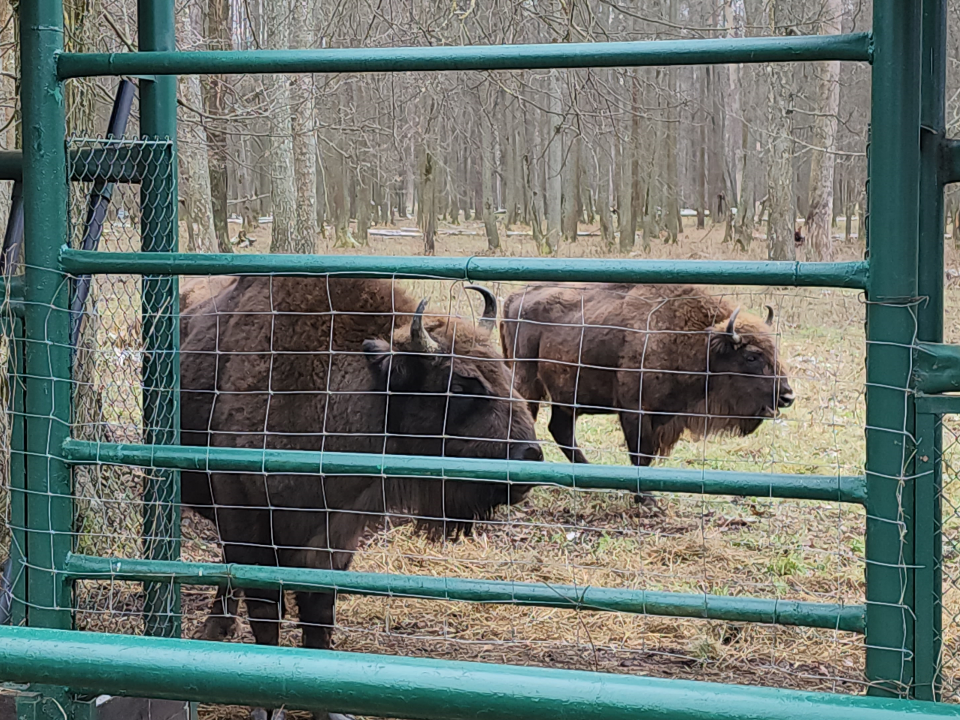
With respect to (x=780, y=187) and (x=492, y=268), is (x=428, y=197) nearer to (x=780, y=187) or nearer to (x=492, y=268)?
(x=780, y=187)

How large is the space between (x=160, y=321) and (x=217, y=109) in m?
8.51

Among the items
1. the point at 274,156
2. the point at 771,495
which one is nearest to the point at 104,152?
the point at 771,495

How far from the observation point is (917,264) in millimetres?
2510

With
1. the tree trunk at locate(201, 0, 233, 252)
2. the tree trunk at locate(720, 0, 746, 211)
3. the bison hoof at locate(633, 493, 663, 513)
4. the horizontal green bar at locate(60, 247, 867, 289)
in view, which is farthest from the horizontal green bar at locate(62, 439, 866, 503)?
the tree trunk at locate(720, 0, 746, 211)

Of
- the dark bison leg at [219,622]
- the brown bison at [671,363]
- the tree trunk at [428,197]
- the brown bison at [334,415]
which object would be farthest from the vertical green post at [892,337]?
the tree trunk at [428,197]

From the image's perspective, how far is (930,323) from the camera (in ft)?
8.44

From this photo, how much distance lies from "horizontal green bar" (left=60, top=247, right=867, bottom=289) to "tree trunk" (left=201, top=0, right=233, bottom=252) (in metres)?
4.58

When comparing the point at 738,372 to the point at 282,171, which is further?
the point at 282,171

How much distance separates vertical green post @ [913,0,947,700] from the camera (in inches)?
99.0

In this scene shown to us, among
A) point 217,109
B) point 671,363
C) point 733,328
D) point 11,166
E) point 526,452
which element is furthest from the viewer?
point 217,109

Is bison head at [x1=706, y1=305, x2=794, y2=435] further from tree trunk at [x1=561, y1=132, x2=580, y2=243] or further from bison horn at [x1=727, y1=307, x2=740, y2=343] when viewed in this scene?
tree trunk at [x1=561, y1=132, x2=580, y2=243]

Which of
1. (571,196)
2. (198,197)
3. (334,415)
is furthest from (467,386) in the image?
(571,196)

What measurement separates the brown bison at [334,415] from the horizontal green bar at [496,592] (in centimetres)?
152

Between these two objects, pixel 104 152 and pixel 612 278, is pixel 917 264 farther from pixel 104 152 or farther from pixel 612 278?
pixel 104 152
